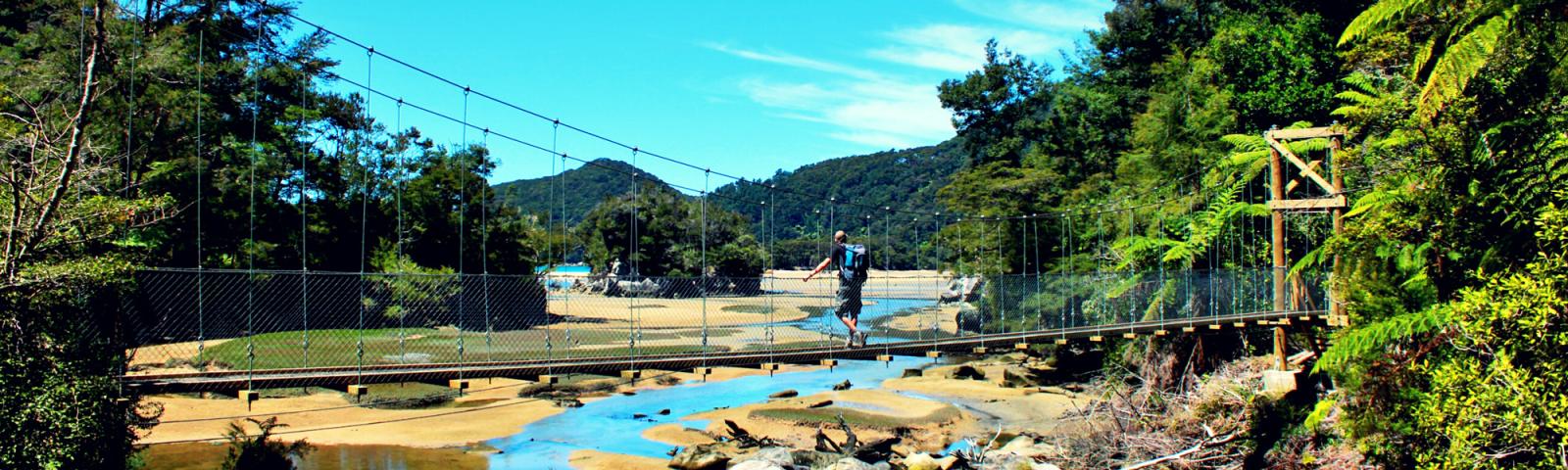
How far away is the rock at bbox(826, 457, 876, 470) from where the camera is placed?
1189 centimetres

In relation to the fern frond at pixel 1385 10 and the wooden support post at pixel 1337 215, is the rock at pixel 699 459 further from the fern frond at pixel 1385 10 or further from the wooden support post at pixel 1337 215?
the fern frond at pixel 1385 10

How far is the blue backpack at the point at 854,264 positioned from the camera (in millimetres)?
9391

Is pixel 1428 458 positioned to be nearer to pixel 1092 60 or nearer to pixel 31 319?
pixel 31 319

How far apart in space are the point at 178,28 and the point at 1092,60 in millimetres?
20782

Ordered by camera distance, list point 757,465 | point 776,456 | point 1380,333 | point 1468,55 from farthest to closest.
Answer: point 776,456 → point 757,465 → point 1380,333 → point 1468,55

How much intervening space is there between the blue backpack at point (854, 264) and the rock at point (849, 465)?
325cm

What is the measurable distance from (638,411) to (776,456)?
4.92 m

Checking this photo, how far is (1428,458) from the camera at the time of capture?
670 cm

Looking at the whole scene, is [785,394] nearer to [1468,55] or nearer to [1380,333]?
[1380,333]

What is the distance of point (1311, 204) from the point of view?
10.5 metres

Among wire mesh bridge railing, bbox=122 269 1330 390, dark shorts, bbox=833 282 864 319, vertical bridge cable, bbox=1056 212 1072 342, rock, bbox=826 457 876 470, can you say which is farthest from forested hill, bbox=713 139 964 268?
dark shorts, bbox=833 282 864 319

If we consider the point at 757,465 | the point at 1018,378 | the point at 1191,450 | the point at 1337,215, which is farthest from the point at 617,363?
the point at 1018,378

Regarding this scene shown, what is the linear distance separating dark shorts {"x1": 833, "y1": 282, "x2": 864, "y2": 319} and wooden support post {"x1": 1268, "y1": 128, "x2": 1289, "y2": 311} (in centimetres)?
467

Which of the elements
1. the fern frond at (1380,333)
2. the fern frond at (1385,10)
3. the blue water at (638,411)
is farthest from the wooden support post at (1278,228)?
the blue water at (638,411)
